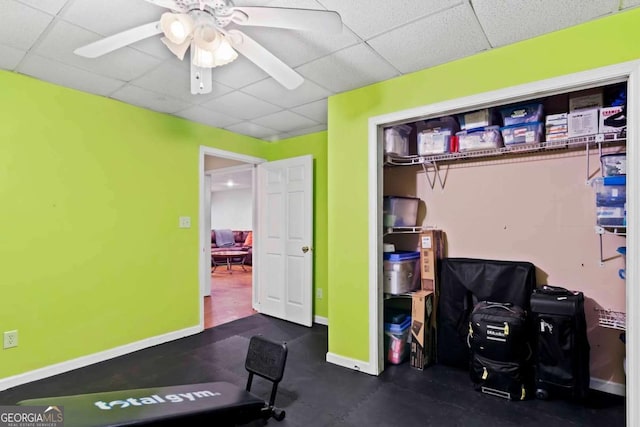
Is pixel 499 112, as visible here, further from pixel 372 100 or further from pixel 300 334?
pixel 300 334

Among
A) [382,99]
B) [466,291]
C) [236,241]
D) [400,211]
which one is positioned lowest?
[466,291]

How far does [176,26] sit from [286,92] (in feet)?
5.19

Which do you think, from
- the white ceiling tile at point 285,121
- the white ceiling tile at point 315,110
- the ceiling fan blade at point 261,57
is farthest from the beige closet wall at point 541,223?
the ceiling fan blade at point 261,57

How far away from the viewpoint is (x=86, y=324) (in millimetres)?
2969

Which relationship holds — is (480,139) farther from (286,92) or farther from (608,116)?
(286,92)

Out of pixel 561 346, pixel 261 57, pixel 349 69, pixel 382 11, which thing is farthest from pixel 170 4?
pixel 561 346

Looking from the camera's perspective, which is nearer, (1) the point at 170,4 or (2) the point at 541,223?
(1) the point at 170,4

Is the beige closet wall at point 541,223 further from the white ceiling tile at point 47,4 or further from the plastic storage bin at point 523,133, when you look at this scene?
the white ceiling tile at point 47,4

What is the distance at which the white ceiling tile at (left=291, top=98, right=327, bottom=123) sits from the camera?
3266 millimetres

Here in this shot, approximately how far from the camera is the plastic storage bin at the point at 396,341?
2.98 m

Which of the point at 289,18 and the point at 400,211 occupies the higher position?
the point at 289,18

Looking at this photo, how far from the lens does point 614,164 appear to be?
7.29 feet

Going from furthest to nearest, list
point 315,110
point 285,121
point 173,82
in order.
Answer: point 285,121 → point 315,110 → point 173,82

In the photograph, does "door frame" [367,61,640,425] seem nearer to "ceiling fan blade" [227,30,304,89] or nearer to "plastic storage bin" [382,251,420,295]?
"plastic storage bin" [382,251,420,295]
